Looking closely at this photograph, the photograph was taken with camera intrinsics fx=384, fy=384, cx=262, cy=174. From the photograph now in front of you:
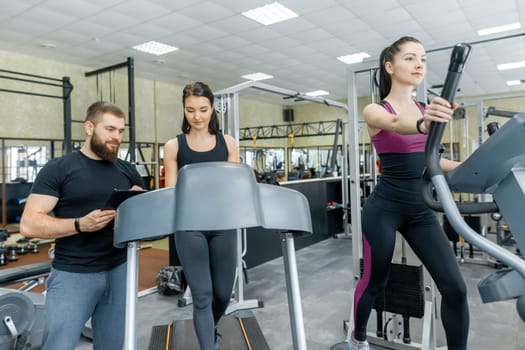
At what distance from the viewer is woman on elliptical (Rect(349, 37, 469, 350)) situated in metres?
1.56

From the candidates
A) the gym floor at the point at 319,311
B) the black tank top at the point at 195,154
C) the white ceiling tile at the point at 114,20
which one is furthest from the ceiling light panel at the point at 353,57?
the black tank top at the point at 195,154

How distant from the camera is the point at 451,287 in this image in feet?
5.07

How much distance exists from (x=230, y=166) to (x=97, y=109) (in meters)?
0.94

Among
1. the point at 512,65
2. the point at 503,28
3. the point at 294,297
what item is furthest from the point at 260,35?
the point at 512,65

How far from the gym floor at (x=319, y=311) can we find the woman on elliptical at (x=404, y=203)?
1.03m

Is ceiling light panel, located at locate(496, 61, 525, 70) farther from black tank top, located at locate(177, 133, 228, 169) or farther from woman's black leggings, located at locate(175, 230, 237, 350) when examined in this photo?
woman's black leggings, located at locate(175, 230, 237, 350)

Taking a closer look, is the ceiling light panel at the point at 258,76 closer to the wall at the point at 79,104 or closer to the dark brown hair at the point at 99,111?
the wall at the point at 79,104

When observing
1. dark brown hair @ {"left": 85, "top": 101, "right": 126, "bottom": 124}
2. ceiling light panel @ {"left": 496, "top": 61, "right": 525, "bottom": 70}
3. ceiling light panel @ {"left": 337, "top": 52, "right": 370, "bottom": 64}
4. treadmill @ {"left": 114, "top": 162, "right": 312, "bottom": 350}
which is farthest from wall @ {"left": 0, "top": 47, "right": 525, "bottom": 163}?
treadmill @ {"left": 114, "top": 162, "right": 312, "bottom": 350}

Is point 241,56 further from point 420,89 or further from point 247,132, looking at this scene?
point 420,89

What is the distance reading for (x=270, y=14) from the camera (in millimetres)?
5391

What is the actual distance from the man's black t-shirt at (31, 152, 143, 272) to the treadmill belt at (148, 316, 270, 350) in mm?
751

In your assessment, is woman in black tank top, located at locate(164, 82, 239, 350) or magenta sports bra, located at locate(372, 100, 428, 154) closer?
woman in black tank top, located at locate(164, 82, 239, 350)

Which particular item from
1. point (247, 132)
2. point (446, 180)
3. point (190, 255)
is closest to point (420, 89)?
point (446, 180)

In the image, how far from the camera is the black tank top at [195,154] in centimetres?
188
